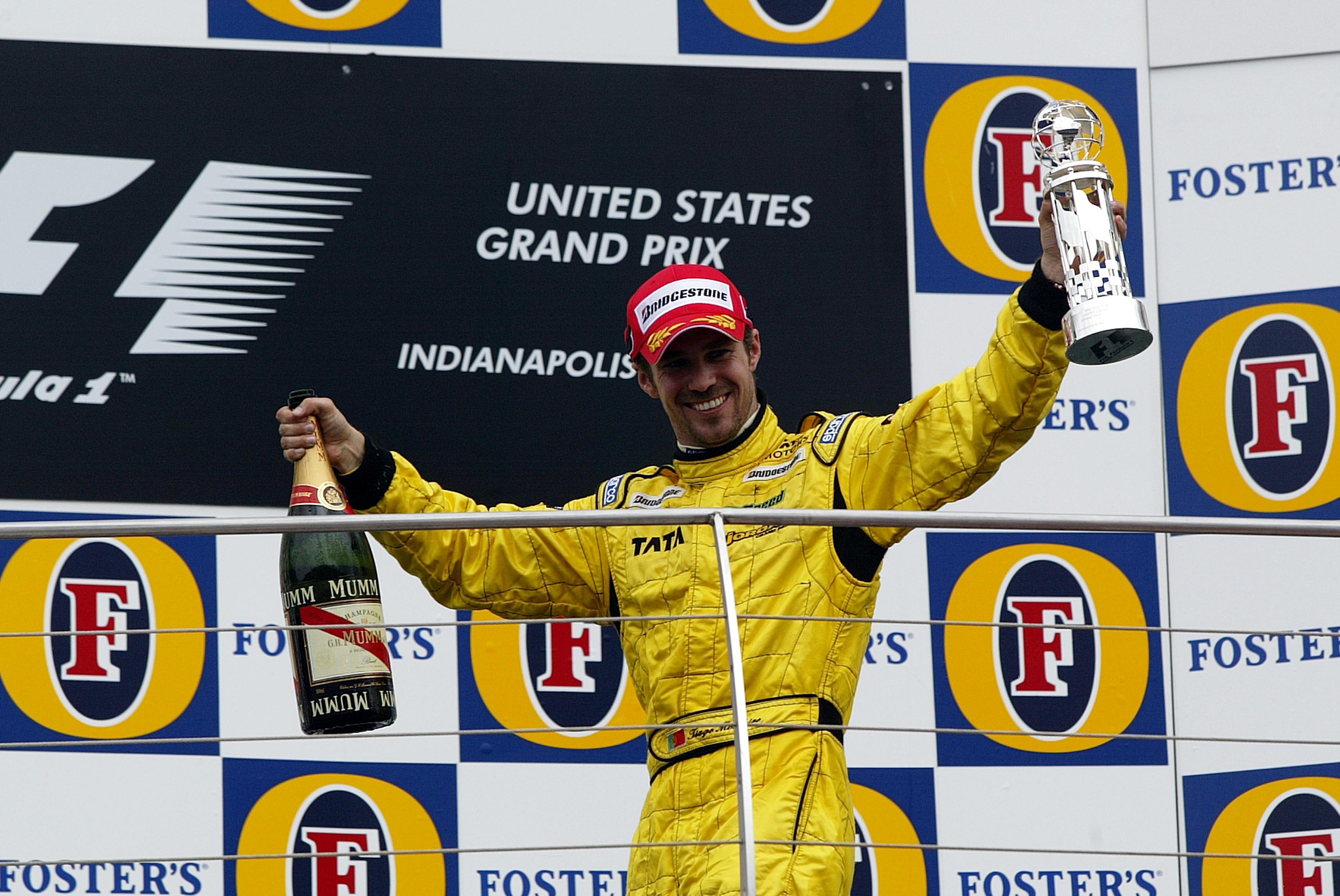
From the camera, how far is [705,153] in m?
2.26

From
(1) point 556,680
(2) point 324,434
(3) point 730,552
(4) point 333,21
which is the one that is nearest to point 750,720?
(3) point 730,552

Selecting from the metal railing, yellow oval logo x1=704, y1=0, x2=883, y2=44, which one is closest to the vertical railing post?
the metal railing

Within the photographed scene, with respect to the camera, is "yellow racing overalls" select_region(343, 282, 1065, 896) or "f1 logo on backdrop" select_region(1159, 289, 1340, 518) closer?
"yellow racing overalls" select_region(343, 282, 1065, 896)

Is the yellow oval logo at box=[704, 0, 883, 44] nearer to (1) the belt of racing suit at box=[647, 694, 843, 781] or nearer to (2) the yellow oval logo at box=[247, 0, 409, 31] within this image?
(2) the yellow oval logo at box=[247, 0, 409, 31]

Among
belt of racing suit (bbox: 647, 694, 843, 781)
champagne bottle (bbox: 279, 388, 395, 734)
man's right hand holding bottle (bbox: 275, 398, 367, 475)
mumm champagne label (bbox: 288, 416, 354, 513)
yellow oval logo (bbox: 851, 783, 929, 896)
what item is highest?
man's right hand holding bottle (bbox: 275, 398, 367, 475)

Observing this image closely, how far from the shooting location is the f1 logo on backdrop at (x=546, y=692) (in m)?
2.13

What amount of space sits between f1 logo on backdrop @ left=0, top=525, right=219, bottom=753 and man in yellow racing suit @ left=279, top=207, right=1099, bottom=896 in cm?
56

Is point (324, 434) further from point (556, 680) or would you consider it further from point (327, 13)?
point (327, 13)

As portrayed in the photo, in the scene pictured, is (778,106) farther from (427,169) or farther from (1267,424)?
(1267,424)

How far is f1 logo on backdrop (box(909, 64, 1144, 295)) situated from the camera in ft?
7.47

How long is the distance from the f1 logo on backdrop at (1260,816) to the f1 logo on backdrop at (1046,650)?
8 cm

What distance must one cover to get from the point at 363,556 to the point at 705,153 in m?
0.80

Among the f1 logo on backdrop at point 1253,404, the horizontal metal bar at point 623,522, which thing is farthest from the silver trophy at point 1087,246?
the f1 logo on backdrop at point 1253,404

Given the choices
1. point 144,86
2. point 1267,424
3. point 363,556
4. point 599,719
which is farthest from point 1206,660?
point 144,86
